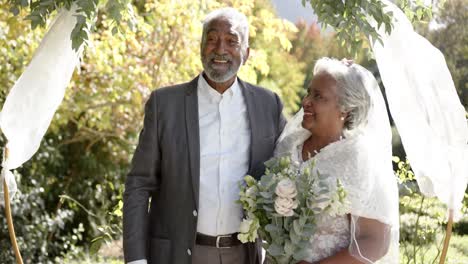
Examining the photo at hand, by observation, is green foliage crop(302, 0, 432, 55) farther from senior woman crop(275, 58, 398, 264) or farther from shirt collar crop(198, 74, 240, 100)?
shirt collar crop(198, 74, 240, 100)

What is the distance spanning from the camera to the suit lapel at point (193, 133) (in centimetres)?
334

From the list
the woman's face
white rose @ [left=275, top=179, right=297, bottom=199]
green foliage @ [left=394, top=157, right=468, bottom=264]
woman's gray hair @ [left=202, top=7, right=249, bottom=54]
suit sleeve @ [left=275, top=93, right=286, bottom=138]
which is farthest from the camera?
green foliage @ [left=394, top=157, right=468, bottom=264]

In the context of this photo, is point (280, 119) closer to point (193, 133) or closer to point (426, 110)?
point (193, 133)

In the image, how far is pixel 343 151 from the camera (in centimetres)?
320

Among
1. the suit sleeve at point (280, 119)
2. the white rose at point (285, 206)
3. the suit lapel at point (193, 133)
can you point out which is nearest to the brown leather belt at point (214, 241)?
the suit lapel at point (193, 133)

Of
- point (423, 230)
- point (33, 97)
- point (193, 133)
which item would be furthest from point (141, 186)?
point (423, 230)

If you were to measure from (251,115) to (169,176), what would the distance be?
43 cm

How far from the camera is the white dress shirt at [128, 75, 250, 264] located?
3.37 metres

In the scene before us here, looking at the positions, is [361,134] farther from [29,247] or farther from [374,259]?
[29,247]

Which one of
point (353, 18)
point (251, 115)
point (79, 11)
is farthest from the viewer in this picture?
point (251, 115)

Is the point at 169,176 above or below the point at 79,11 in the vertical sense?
below

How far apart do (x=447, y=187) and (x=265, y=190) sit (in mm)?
767

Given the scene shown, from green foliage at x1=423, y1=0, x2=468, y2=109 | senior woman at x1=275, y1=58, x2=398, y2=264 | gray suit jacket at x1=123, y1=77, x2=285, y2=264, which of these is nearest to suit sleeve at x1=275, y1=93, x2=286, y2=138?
gray suit jacket at x1=123, y1=77, x2=285, y2=264

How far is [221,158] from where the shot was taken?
134 inches
